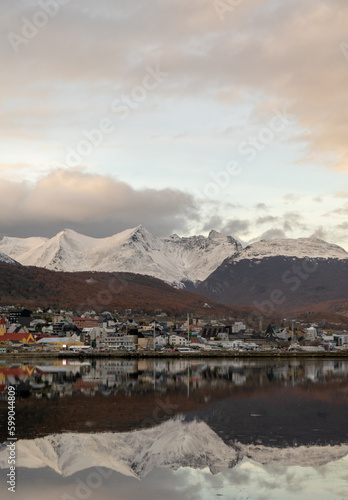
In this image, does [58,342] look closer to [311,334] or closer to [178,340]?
[178,340]

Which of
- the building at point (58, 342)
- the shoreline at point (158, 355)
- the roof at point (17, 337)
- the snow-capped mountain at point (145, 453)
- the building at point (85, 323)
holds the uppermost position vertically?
the building at point (85, 323)

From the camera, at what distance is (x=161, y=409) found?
39625 mm

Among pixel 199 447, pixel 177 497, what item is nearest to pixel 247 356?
pixel 199 447

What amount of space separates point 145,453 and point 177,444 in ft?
7.95

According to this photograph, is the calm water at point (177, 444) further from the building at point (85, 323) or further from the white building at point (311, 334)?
the white building at point (311, 334)

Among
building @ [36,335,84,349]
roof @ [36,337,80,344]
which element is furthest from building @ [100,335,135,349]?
roof @ [36,337,80,344]

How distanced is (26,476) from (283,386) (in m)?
35.5

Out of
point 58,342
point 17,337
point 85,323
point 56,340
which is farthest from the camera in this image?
point 85,323

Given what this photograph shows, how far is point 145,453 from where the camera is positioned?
27.5 m

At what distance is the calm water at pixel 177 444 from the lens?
2234 centimetres

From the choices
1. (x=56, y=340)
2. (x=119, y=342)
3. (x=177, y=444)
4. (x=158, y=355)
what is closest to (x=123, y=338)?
(x=119, y=342)

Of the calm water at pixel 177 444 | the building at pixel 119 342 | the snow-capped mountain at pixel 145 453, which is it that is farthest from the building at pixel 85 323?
the snow-capped mountain at pixel 145 453

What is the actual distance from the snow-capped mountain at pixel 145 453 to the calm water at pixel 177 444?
0.05 m

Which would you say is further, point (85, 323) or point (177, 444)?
point (85, 323)
